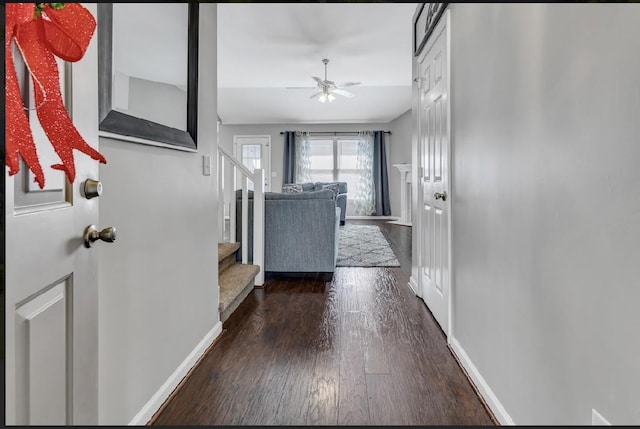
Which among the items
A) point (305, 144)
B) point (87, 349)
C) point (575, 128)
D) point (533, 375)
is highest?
point (305, 144)

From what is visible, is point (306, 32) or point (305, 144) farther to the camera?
point (305, 144)

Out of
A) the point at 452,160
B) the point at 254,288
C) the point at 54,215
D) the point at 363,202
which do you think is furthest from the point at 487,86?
the point at 363,202

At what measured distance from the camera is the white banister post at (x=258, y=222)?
3.53 meters

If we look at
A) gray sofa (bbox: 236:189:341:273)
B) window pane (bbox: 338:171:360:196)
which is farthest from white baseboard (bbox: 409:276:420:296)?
window pane (bbox: 338:171:360:196)

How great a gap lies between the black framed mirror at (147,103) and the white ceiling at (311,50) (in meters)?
1.54

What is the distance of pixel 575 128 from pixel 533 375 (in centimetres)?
79

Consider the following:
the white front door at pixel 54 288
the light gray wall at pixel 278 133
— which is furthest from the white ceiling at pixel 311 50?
the white front door at pixel 54 288

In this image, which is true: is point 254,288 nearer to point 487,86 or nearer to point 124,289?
point 124,289

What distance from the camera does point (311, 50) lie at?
15.9 ft

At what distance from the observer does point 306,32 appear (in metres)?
4.27

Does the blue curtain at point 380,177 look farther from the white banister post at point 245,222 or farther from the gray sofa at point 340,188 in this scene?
the white banister post at point 245,222

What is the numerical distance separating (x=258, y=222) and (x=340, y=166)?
6.41 meters

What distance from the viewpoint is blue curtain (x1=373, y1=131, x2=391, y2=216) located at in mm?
9430

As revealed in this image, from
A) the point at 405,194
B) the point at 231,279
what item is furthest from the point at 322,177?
the point at 231,279
